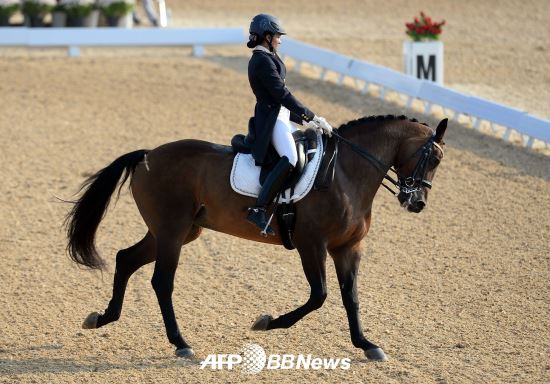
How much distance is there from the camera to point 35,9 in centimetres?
2302

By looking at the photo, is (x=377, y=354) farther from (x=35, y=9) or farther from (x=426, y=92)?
(x=35, y=9)

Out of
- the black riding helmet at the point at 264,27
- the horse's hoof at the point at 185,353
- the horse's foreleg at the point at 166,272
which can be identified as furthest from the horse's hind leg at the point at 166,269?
the black riding helmet at the point at 264,27

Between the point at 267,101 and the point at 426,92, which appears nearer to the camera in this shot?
the point at 267,101

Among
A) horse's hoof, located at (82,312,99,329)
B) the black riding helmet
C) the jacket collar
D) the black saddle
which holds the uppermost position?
the black riding helmet

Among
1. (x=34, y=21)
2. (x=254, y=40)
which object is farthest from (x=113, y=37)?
(x=254, y=40)

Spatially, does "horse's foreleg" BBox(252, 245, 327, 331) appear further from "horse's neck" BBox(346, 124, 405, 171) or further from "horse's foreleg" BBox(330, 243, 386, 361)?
"horse's neck" BBox(346, 124, 405, 171)

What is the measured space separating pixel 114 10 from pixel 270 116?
17.0 metres

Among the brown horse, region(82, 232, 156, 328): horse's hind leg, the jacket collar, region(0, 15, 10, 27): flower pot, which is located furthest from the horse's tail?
region(0, 15, 10, 27): flower pot

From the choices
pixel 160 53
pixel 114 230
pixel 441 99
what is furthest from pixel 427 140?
pixel 160 53

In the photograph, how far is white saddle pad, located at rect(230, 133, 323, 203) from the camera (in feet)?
23.6

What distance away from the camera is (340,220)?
23.4 feet

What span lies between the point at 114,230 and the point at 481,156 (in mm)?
5252

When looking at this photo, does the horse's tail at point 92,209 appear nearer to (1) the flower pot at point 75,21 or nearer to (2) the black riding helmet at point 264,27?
(2) the black riding helmet at point 264,27

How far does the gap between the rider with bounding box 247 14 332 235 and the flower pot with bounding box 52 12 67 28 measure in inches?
661
